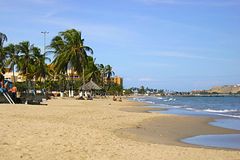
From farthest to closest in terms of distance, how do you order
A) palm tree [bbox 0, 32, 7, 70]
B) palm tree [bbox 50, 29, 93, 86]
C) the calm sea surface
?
palm tree [bbox 50, 29, 93, 86] < palm tree [bbox 0, 32, 7, 70] < the calm sea surface

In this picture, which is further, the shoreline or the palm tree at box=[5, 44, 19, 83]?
the palm tree at box=[5, 44, 19, 83]

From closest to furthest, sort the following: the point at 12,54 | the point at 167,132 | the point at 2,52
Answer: the point at 167,132 → the point at 2,52 → the point at 12,54

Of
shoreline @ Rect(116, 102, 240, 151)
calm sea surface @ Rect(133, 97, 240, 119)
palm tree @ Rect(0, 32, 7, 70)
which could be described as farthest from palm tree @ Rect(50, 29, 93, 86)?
shoreline @ Rect(116, 102, 240, 151)

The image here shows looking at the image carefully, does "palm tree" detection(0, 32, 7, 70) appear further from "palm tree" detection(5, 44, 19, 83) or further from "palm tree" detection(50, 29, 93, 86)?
"palm tree" detection(50, 29, 93, 86)

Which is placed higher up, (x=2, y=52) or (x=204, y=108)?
(x=2, y=52)

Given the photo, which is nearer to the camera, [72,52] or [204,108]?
[204,108]

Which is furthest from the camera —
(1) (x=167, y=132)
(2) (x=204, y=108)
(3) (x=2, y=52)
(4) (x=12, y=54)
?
(4) (x=12, y=54)

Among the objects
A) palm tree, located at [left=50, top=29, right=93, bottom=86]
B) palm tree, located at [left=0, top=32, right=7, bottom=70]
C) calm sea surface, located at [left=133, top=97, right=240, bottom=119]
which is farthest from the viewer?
palm tree, located at [left=50, top=29, right=93, bottom=86]

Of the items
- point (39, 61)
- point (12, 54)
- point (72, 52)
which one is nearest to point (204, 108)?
point (72, 52)

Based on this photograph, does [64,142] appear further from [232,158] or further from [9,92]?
[9,92]

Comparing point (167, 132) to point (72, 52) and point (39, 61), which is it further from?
point (39, 61)

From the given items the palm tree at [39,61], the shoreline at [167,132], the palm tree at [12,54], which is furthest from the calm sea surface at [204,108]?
the palm tree at [12,54]

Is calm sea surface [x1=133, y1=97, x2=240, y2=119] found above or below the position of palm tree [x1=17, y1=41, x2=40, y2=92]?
below

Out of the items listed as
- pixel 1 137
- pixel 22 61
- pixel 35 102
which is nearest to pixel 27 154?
pixel 1 137
